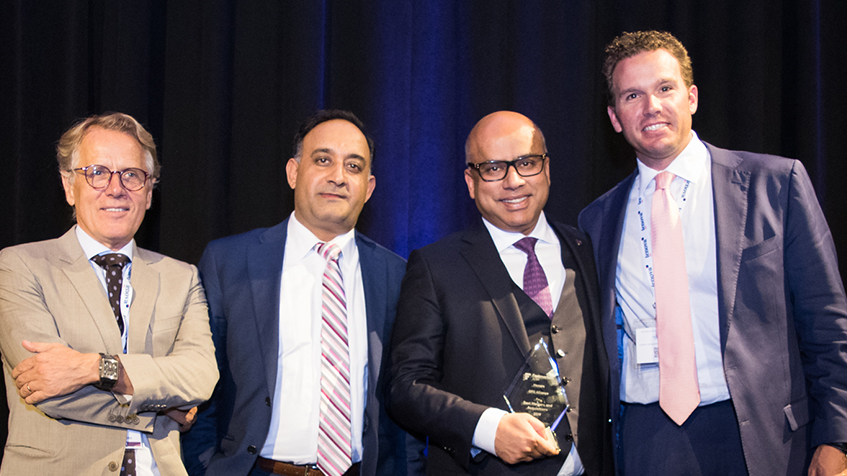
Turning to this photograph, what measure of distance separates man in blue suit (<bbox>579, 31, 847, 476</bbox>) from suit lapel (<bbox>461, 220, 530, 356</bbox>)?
1.16 ft

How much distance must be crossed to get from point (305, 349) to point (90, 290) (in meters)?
0.77

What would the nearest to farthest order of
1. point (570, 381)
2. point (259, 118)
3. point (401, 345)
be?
point (570, 381)
point (401, 345)
point (259, 118)

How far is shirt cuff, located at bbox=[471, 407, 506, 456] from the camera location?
1.95 metres

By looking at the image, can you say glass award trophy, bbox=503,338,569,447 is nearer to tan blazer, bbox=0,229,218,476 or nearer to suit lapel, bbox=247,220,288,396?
suit lapel, bbox=247,220,288,396

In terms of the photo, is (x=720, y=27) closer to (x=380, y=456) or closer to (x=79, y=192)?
(x=380, y=456)

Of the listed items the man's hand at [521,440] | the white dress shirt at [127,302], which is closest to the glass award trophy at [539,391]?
the man's hand at [521,440]

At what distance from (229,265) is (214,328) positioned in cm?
25

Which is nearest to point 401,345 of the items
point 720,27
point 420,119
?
point 420,119

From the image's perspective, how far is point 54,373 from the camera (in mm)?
1885

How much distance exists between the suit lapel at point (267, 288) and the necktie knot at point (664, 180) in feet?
4.90

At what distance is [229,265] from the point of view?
8.10 feet

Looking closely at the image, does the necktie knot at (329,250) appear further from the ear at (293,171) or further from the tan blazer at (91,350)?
the tan blazer at (91,350)

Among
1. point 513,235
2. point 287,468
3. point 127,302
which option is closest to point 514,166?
point 513,235

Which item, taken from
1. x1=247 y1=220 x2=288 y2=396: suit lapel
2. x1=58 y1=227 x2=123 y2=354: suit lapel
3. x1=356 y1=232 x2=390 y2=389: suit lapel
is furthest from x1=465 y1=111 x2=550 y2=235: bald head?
x1=58 y1=227 x2=123 y2=354: suit lapel
